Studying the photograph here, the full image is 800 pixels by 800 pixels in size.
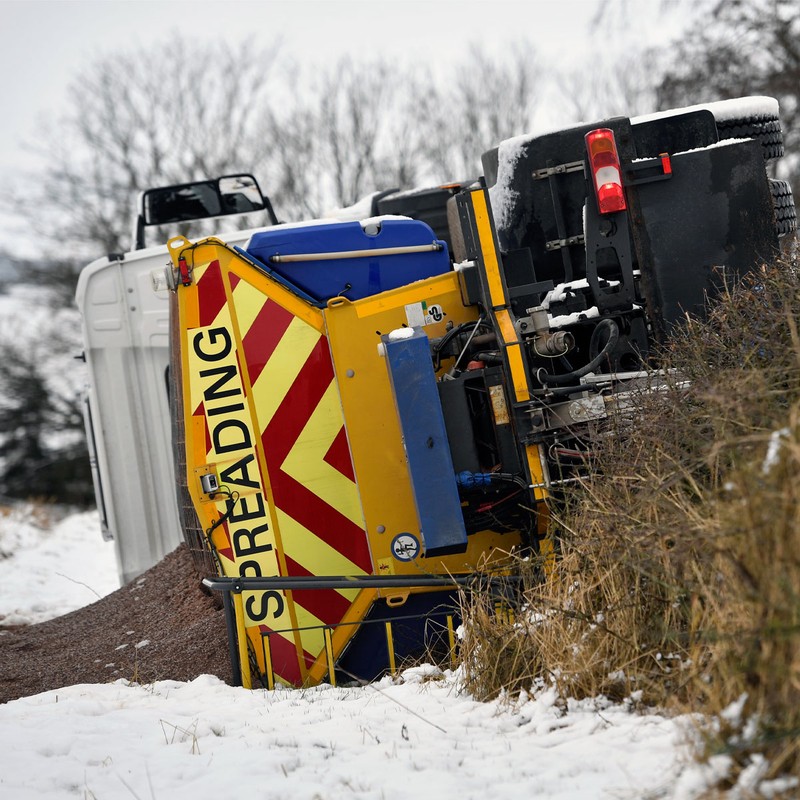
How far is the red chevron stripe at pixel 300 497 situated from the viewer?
425cm

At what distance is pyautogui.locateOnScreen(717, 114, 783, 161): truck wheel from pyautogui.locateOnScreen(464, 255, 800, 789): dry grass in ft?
3.80

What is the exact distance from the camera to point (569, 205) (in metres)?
4.66

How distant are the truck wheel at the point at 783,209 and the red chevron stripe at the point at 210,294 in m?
2.45

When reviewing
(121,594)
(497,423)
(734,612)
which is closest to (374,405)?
(497,423)

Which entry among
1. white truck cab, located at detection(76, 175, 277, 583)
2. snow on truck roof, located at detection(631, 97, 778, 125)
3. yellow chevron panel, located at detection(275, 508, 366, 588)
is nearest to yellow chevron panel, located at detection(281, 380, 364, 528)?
yellow chevron panel, located at detection(275, 508, 366, 588)

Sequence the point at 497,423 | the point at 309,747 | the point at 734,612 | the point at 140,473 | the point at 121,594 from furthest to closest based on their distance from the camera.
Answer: the point at 140,473 → the point at 121,594 → the point at 497,423 → the point at 309,747 → the point at 734,612

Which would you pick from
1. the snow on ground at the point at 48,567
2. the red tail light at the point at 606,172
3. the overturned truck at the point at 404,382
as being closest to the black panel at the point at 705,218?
the overturned truck at the point at 404,382

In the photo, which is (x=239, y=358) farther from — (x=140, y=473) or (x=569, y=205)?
(x=140, y=473)

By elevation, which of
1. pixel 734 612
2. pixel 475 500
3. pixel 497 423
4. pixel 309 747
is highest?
pixel 497 423

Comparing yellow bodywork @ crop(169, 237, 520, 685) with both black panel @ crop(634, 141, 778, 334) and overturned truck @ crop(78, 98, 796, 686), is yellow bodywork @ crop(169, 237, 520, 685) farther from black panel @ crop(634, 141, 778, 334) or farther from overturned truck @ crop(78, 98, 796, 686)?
black panel @ crop(634, 141, 778, 334)

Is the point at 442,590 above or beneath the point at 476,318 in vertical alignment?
beneath

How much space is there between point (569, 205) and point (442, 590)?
1766 mm

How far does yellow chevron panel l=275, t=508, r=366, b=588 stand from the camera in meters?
4.24

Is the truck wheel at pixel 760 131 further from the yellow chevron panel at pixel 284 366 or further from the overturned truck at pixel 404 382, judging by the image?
the yellow chevron panel at pixel 284 366
